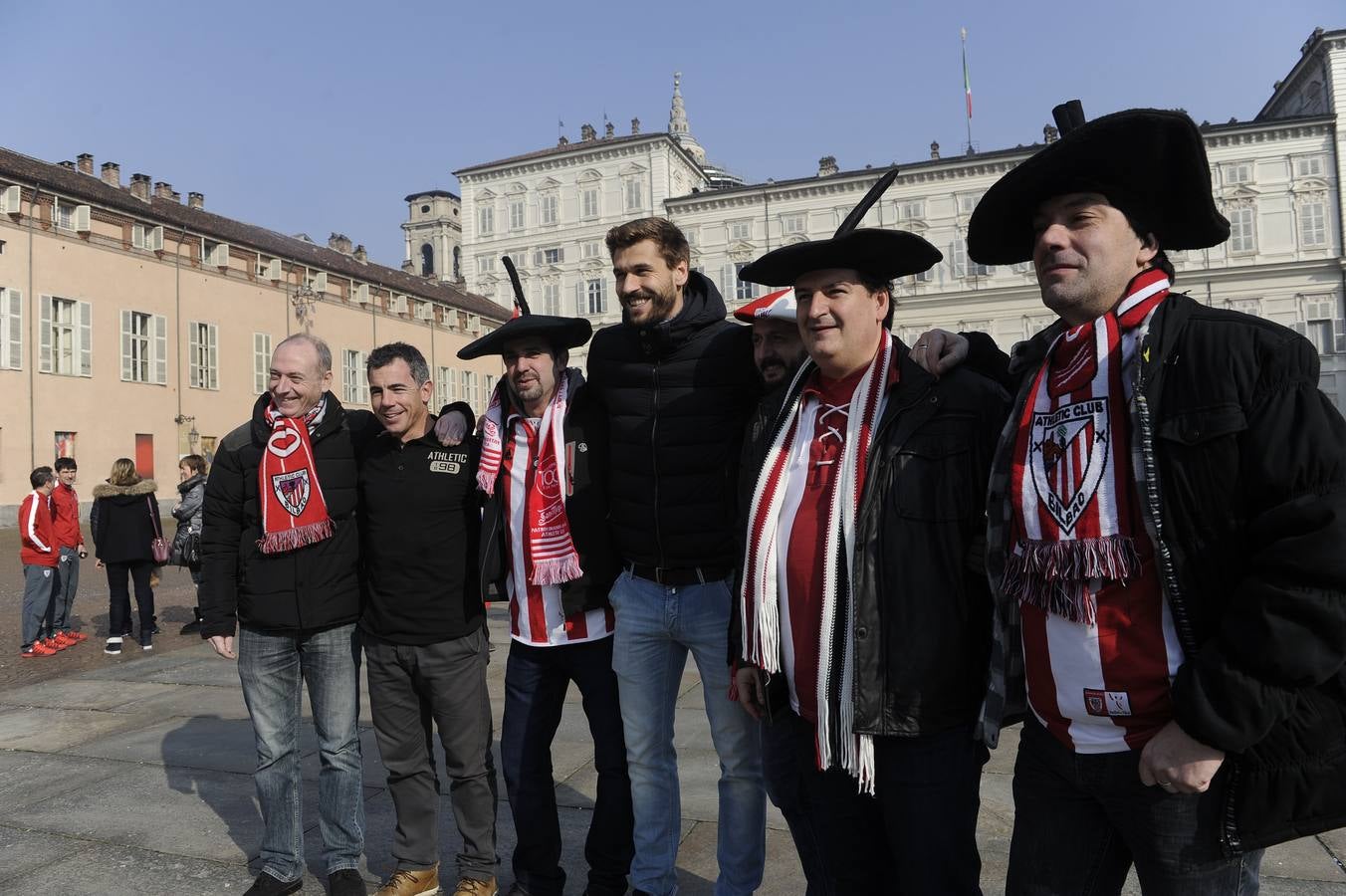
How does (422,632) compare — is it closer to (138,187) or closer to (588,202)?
(138,187)

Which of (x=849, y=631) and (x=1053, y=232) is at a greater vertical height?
(x=1053, y=232)

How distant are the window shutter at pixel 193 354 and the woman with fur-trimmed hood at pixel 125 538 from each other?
2621 cm

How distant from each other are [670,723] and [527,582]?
75 centimetres

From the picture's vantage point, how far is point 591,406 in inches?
142

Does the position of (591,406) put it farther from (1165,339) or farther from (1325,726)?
(1325,726)

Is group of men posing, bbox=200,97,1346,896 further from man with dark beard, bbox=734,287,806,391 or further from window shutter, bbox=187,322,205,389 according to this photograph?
window shutter, bbox=187,322,205,389

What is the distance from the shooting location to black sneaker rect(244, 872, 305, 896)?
11.5 ft

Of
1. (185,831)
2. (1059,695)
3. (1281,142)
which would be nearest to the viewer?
(1059,695)

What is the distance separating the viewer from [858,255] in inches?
98.0

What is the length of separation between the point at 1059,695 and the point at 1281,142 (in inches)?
2125

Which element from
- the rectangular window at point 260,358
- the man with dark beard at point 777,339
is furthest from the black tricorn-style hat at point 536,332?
the rectangular window at point 260,358

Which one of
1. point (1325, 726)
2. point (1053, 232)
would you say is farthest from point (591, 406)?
point (1325, 726)

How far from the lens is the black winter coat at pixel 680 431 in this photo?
319 cm

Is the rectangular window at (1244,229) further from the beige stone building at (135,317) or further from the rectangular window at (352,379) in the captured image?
the beige stone building at (135,317)
